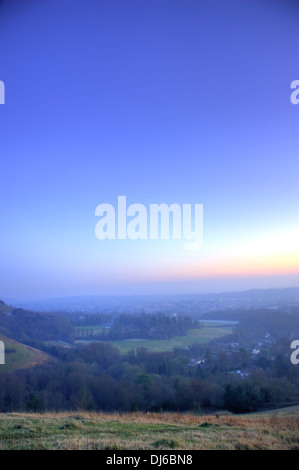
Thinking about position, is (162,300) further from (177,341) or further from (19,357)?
(19,357)

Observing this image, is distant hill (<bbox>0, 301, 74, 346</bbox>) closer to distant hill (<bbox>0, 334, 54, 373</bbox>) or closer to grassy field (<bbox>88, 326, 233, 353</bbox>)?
distant hill (<bbox>0, 334, 54, 373</bbox>)

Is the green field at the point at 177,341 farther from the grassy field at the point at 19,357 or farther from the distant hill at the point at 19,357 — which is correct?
the grassy field at the point at 19,357

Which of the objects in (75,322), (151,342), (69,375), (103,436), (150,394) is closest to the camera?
(103,436)

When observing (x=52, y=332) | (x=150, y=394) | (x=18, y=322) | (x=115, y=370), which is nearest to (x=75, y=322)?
(x=52, y=332)

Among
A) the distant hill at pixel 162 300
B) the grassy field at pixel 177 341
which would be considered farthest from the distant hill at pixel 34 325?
the grassy field at pixel 177 341

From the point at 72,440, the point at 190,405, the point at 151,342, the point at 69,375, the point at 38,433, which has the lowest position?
the point at 151,342

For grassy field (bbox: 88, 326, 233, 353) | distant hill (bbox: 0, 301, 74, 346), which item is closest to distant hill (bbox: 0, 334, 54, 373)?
distant hill (bbox: 0, 301, 74, 346)
